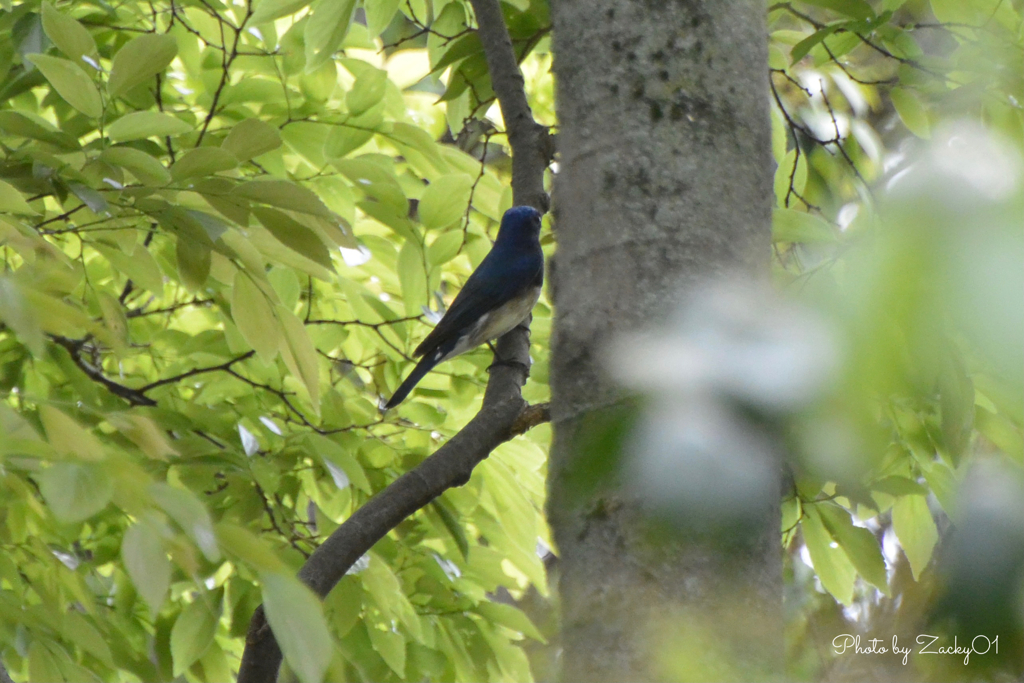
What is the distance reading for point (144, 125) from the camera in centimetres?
172

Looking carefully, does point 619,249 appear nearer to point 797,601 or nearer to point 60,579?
point 60,579

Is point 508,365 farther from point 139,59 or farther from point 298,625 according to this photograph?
point 298,625

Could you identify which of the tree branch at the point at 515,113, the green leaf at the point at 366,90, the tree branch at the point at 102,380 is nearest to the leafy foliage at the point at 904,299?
the tree branch at the point at 515,113

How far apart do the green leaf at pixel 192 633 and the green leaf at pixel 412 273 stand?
91cm

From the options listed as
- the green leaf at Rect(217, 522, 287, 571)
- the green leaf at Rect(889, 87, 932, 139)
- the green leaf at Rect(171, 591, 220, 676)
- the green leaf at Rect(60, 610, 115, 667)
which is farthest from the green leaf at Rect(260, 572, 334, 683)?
the green leaf at Rect(889, 87, 932, 139)

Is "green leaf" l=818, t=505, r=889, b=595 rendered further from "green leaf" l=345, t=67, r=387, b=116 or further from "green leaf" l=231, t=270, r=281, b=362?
"green leaf" l=345, t=67, r=387, b=116

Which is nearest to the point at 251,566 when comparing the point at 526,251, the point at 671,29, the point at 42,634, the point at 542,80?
the point at 671,29

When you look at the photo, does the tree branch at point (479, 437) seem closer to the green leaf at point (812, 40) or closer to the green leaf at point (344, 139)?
the green leaf at point (344, 139)

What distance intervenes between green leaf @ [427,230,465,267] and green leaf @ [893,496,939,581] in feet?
3.86

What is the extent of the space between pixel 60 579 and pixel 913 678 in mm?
1843

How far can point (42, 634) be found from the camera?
1833 millimetres

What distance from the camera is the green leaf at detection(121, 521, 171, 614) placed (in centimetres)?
81

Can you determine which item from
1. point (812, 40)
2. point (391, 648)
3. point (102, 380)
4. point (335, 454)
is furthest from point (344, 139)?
point (391, 648)

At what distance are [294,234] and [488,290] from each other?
5.93ft
